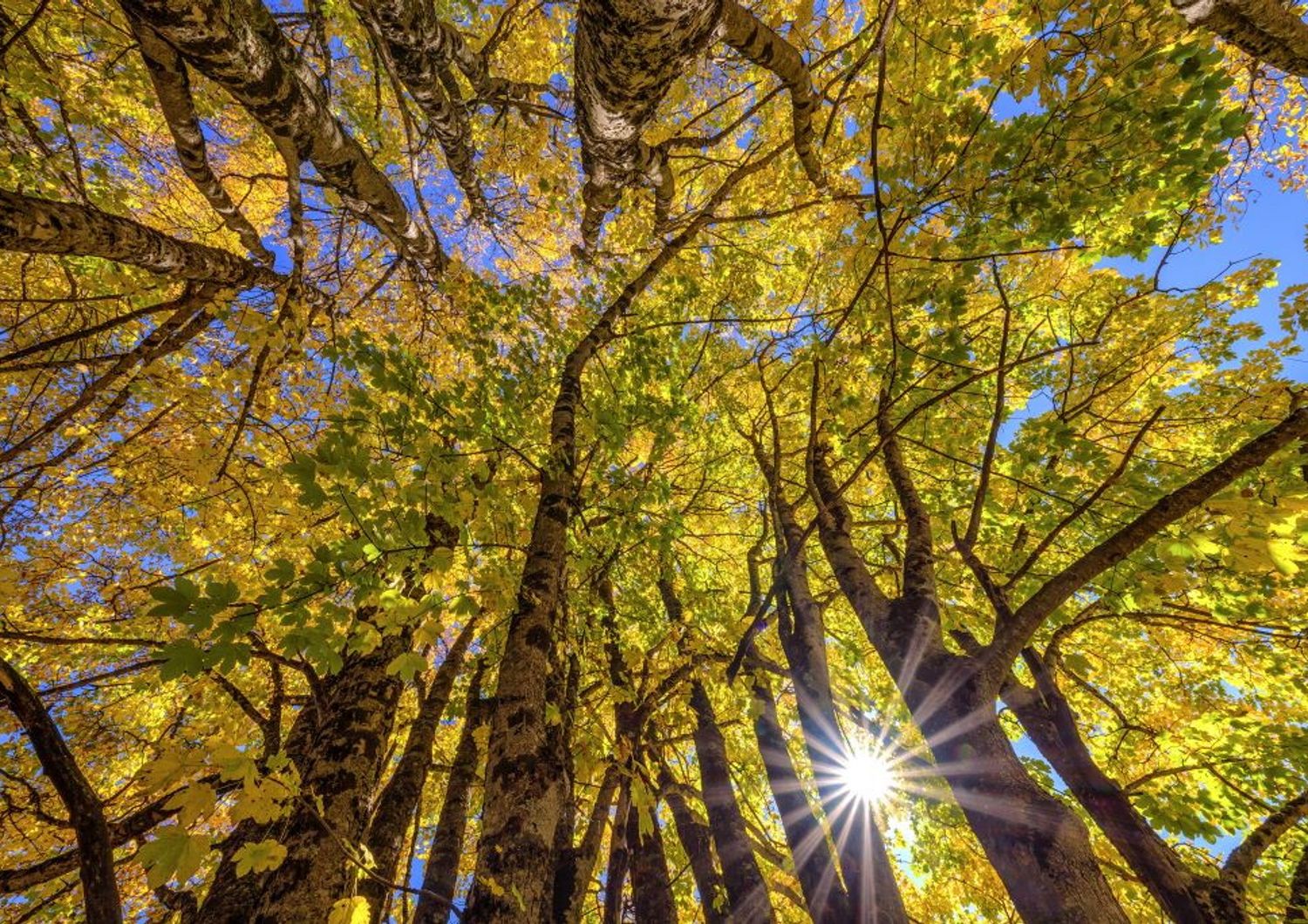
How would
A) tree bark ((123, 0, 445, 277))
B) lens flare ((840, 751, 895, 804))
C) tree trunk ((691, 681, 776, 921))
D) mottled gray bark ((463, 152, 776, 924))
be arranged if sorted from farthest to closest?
1. tree trunk ((691, 681, 776, 921))
2. lens flare ((840, 751, 895, 804))
3. tree bark ((123, 0, 445, 277))
4. mottled gray bark ((463, 152, 776, 924))

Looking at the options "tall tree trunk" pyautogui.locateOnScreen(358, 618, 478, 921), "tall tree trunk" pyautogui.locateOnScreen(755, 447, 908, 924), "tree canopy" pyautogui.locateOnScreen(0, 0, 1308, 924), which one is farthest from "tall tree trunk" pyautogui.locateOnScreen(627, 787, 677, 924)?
"tall tree trunk" pyautogui.locateOnScreen(358, 618, 478, 921)

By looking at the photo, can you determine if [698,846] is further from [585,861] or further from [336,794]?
[336,794]

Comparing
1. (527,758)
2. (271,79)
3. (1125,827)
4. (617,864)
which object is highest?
(271,79)

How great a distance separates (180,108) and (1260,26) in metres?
7.34

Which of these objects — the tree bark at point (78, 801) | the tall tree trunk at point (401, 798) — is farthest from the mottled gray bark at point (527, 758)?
the tall tree trunk at point (401, 798)

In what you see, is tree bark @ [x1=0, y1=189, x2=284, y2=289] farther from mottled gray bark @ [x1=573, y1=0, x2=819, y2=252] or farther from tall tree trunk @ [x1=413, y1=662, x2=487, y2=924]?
tall tree trunk @ [x1=413, y1=662, x2=487, y2=924]

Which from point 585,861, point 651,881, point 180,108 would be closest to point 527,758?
point 585,861

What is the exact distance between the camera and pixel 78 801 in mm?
1440

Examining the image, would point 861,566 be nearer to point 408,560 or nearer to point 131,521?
point 408,560

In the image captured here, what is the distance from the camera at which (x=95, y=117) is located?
18.0 feet

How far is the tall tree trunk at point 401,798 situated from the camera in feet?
13.7

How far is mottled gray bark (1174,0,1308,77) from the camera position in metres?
2.87

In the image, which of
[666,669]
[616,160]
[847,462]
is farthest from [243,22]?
[847,462]

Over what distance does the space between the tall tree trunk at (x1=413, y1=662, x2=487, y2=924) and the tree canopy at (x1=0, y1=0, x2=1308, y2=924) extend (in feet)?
0.13
